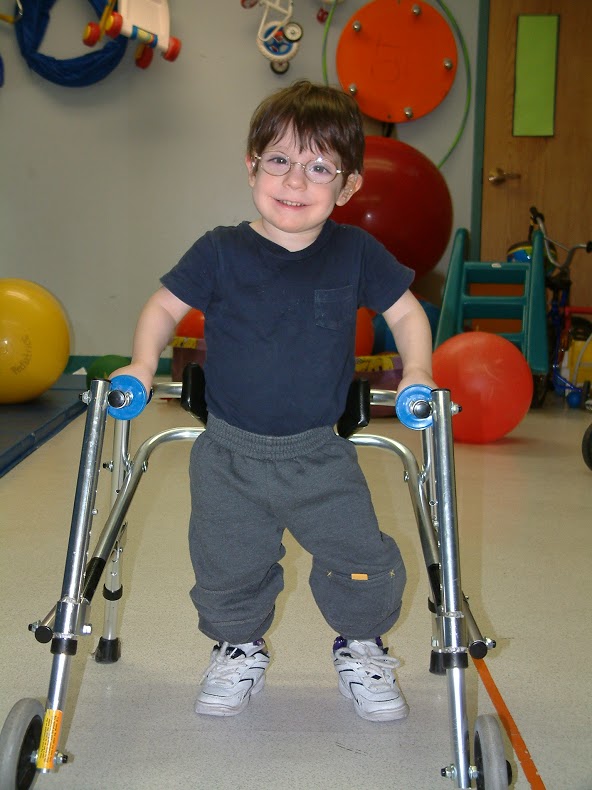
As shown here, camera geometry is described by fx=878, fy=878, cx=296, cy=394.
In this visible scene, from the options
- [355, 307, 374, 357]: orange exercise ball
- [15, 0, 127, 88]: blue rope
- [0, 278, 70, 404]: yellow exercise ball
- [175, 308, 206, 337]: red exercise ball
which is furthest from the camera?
[15, 0, 127, 88]: blue rope

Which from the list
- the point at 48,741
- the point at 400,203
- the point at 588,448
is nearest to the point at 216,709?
the point at 48,741

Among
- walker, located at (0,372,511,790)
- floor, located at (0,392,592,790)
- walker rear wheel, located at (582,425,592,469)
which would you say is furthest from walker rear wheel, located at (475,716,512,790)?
walker rear wheel, located at (582,425,592,469)

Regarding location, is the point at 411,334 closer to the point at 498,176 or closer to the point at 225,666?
the point at 225,666

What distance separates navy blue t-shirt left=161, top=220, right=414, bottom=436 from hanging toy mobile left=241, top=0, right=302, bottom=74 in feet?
12.9

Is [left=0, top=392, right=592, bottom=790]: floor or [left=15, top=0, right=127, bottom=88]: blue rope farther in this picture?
[left=15, top=0, right=127, bottom=88]: blue rope

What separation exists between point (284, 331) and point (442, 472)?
0.34 metres

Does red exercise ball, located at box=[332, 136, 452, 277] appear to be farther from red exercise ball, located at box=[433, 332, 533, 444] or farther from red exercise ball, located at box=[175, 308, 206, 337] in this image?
red exercise ball, located at box=[433, 332, 533, 444]

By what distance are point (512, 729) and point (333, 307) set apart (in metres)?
0.64

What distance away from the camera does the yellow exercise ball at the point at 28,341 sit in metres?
3.37

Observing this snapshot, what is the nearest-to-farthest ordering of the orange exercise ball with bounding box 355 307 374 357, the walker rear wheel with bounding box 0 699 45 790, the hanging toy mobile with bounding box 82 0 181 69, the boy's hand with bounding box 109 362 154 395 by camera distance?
the walker rear wheel with bounding box 0 699 45 790, the boy's hand with bounding box 109 362 154 395, the orange exercise ball with bounding box 355 307 374 357, the hanging toy mobile with bounding box 82 0 181 69

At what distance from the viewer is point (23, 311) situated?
11.3ft

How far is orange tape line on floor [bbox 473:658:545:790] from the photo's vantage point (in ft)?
3.60

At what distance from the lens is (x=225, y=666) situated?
1.28 meters

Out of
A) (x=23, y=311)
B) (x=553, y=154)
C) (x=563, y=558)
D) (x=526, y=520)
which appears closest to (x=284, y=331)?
(x=563, y=558)
